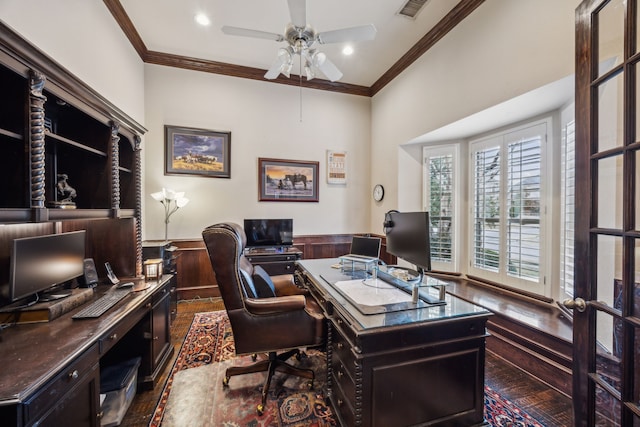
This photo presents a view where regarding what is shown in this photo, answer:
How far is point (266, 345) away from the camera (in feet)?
6.00

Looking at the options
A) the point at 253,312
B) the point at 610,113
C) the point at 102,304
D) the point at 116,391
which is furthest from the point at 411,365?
the point at 102,304

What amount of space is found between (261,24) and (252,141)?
5.35 feet

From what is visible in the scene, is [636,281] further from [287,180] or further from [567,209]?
[287,180]

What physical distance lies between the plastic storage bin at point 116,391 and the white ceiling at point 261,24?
3517 mm

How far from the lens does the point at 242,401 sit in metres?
1.83

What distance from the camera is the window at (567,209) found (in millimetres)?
2309

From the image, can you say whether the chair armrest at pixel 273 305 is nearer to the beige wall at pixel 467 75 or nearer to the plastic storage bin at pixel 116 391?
the plastic storage bin at pixel 116 391

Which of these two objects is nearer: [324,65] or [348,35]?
[348,35]

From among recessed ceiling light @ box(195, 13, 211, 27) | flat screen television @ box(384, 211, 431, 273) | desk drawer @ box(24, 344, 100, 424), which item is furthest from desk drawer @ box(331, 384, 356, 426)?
recessed ceiling light @ box(195, 13, 211, 27)

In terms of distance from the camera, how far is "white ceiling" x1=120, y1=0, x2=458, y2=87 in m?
2.79

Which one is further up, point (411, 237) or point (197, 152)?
point (197, 152)

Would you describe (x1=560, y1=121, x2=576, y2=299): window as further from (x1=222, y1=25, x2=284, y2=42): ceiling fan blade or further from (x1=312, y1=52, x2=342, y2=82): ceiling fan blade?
(x1=222, y1=25, x2=284, y2=42): ceiling fan blade

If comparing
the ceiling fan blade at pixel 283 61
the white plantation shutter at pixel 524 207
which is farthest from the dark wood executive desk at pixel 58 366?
the white plantation shutter at pixel 524 207

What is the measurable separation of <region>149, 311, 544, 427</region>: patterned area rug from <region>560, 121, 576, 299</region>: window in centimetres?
132
